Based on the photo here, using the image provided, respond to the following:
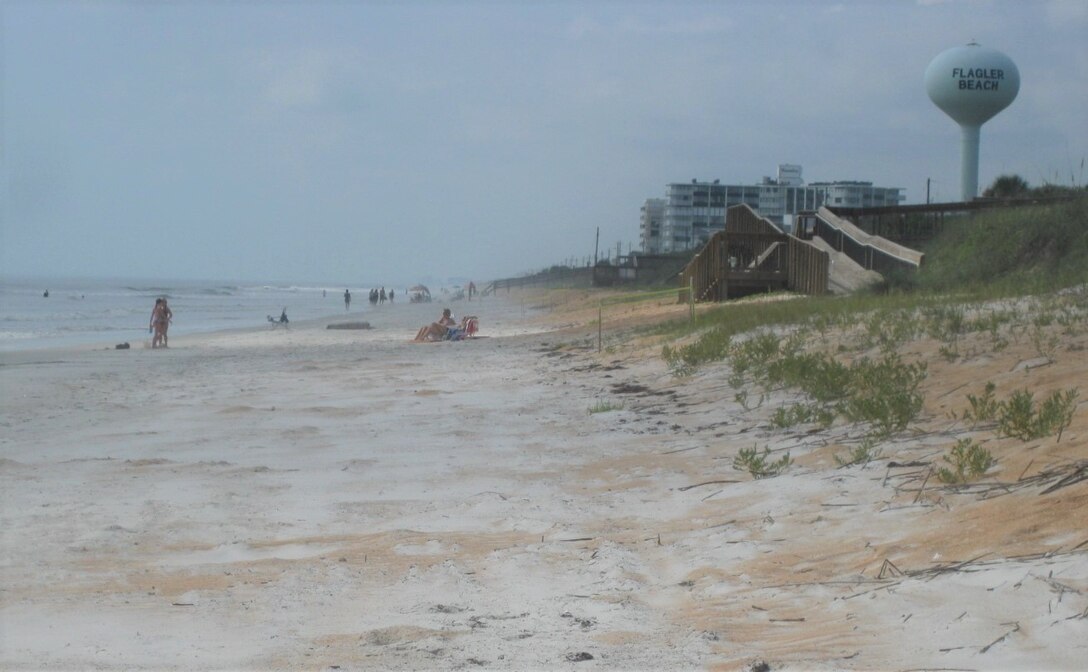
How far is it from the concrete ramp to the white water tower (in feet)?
47.1

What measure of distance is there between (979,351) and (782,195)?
389 feet

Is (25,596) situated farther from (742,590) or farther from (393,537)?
(742,590)

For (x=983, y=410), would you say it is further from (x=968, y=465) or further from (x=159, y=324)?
(x=159, y=324)

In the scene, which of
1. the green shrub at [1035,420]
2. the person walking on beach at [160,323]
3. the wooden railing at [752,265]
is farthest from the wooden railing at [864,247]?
the person walking on beach at [160,323]

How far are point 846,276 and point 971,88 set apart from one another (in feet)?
57.8

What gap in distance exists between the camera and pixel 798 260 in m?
22.6

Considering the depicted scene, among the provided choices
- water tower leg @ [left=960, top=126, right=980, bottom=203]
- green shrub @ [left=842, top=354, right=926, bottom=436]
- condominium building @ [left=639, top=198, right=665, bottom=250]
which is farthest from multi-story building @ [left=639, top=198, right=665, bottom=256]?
green shrub @ [left=842, top=354, right=926, bottom=436]

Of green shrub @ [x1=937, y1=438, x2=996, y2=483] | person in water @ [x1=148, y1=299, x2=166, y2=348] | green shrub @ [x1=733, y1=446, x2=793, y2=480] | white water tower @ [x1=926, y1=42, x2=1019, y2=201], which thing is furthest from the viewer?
white water tower @ [x1=926, y1=42, x2=1019, y2=201]

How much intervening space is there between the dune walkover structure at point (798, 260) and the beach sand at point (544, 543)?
11.0 m

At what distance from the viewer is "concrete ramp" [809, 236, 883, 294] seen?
1911cm

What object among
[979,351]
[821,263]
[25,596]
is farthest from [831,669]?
[821,263]

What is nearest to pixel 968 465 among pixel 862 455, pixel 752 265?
pixel 862 455

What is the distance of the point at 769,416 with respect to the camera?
852 cm

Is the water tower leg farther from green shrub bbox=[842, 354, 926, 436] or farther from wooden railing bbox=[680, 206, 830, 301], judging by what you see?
green shrub bbox=[842, 354, 926, 436]
